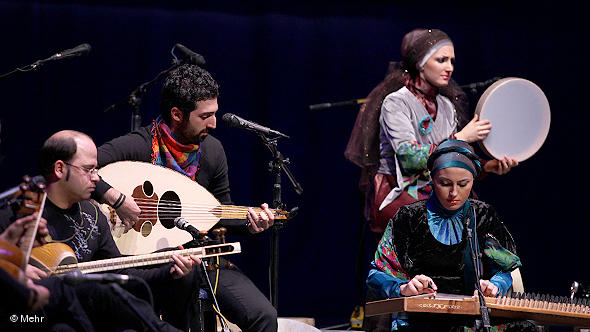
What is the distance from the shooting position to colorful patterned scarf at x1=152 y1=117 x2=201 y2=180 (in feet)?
14.0

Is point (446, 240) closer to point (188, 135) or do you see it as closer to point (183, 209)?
point (183, 209)

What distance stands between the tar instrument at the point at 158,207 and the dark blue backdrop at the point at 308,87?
5.65 feet

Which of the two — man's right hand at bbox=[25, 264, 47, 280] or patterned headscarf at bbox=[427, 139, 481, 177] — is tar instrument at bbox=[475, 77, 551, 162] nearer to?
patterned headscarf at bbox=[427, 139, 481, 177]

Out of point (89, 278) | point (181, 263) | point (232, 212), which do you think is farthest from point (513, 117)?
point (89, 278)

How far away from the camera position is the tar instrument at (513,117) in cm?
479

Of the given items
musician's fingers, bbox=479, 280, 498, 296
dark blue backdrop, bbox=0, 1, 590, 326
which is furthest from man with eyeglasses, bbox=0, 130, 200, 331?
dark blue backdrop, bbox=0, 1, 590, 326

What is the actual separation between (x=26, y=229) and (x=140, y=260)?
73cm

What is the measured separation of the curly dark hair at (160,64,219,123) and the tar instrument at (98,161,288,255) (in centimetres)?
40

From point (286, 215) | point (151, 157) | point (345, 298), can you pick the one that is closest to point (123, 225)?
point (151, 157)

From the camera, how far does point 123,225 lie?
3910 millimetres

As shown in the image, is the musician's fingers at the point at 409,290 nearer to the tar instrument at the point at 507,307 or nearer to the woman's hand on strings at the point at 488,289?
the tar instrument at the point at 507,307

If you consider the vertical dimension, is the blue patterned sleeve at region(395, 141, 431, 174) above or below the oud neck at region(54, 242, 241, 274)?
above

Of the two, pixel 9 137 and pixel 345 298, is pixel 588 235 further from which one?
pixel 9 137

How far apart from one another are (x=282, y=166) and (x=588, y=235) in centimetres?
326
